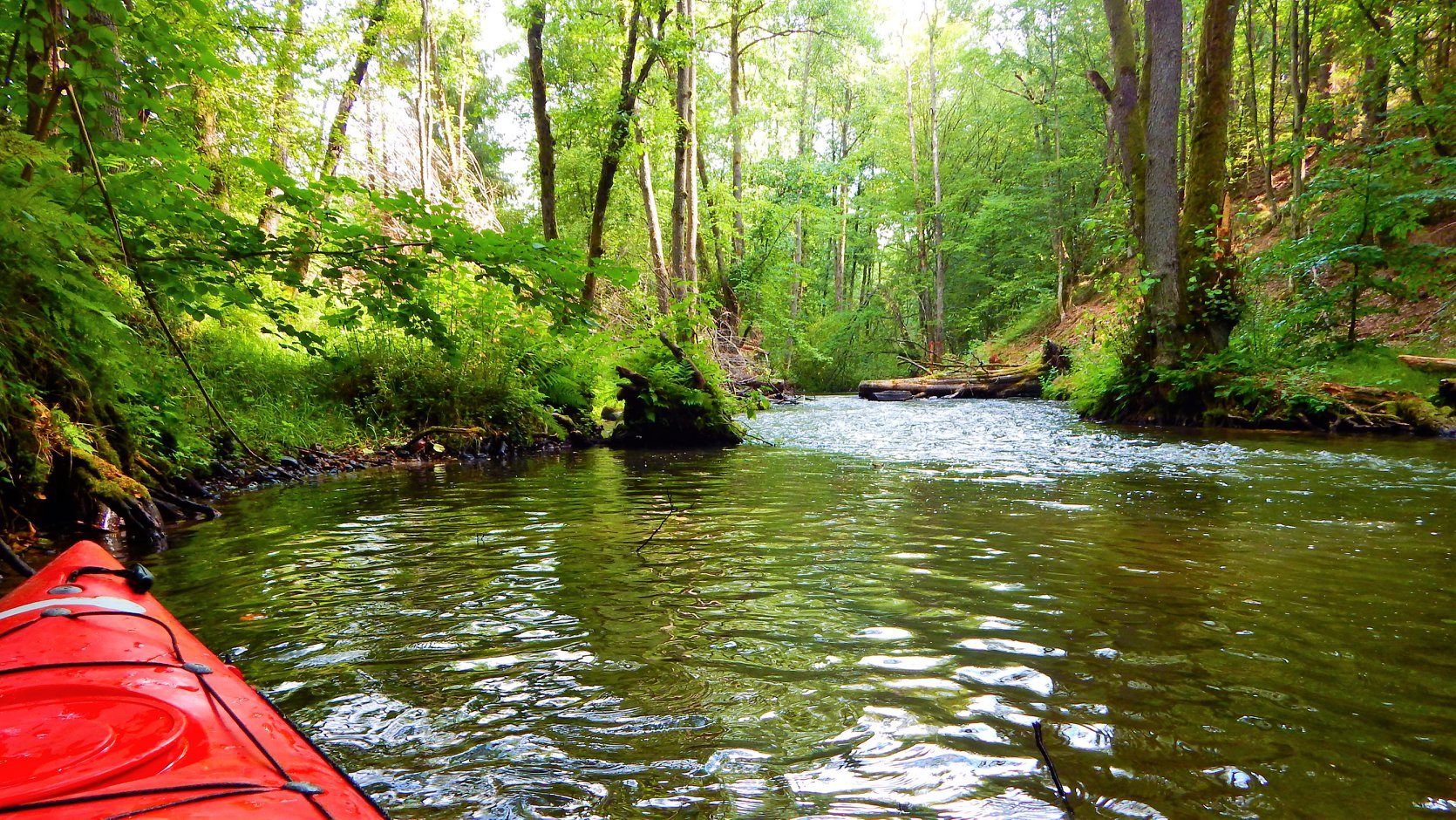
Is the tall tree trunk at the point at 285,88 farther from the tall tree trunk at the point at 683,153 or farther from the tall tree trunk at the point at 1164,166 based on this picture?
the tall tree trunk at the point at 1164,166

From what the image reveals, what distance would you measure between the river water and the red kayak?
1.62ft

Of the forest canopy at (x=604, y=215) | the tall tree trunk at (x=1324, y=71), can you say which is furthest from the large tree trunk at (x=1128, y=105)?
the tall tree trunk at (x=1324, y=71)

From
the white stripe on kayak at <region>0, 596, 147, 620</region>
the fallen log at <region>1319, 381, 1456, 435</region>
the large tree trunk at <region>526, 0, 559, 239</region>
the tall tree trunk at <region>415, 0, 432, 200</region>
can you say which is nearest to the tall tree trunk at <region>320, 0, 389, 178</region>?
the tall tree trunk at <region>415, 0, 432, 200</region>

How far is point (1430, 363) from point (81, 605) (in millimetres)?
13960

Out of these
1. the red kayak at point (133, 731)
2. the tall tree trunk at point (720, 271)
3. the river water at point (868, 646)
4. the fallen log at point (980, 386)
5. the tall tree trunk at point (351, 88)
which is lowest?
the river water at point (868, 646)

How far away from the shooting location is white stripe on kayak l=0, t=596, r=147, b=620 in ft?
7.23

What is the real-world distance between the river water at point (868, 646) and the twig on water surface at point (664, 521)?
4 cm

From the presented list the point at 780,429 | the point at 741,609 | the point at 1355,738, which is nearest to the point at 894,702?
the point at 741,609

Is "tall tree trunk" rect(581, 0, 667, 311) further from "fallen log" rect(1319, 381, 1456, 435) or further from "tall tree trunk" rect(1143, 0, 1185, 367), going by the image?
"fallen log" rect(1319, 381, 1456, 435)

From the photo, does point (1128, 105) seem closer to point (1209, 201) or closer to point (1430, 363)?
point (1209, 201)

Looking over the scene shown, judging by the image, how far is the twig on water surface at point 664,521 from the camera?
4.80 metres

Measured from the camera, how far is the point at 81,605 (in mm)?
2256

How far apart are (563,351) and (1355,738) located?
10.5m

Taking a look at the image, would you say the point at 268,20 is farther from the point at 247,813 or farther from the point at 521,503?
the point at 247,813
